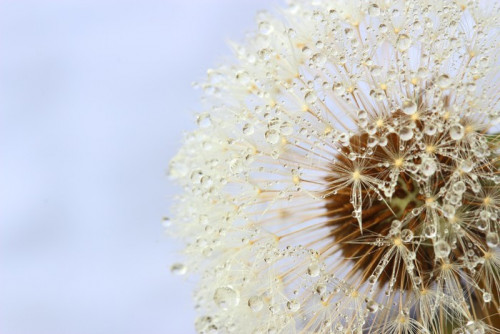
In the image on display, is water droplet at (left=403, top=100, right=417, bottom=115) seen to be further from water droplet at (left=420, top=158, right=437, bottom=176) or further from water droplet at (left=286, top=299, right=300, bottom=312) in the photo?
water droplet at (left=286, top=299, right=300, bottom=312)

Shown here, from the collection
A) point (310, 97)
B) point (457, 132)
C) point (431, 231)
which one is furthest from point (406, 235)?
point (310, 97)

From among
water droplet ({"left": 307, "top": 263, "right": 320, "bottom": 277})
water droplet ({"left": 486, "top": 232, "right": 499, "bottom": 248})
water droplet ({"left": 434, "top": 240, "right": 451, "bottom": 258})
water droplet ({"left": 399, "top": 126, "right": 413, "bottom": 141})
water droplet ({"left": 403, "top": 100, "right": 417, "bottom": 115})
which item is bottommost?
water droplet ({"left": 486, "top": 232, "right": 499, "bottom": 248})

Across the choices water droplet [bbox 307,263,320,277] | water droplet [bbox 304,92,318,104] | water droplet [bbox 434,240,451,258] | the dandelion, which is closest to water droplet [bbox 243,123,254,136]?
the dandelion

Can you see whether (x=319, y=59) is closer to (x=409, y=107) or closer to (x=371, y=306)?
(x=409, y=107)

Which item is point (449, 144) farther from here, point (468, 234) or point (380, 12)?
point (380, 12)

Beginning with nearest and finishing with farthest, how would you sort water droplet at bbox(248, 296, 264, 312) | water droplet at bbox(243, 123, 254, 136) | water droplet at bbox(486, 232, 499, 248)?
water droplet at bbox(486, 232, 499, 248) < water droplet at bbox(248, 296, 264, 312) < water droplet at bbox(243, 123, 254, 136)

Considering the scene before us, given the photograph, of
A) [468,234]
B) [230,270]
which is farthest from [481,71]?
[230,270]

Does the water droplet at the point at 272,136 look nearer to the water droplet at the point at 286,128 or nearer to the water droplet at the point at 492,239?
the water droplet at the point at 286,128
